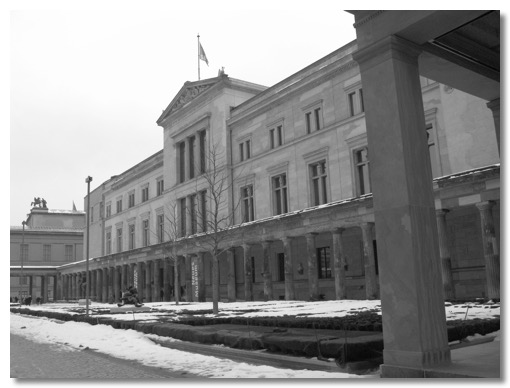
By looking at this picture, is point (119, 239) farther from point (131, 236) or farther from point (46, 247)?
point (46, 247)

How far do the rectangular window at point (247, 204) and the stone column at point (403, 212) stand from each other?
3461 centimetres

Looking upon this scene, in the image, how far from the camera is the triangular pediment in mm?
50062

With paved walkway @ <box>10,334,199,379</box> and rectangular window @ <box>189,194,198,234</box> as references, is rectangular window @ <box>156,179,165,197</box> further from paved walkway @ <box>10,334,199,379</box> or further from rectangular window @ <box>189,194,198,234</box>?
paved walkway @ <box>10,334,199,379</box>

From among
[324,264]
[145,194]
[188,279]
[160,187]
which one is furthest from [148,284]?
[324,264]

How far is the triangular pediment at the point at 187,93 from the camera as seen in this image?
5006 centimetres

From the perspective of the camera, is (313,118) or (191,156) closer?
(313,118)

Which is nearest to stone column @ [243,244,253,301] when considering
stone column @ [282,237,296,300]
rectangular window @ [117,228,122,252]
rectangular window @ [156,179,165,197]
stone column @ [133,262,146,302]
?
stone column @ [282,237,296,300]

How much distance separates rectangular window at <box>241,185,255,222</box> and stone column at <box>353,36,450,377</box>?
34.6m

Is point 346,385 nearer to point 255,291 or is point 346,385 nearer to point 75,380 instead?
point 75,380

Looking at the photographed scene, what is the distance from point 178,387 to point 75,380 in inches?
95.2

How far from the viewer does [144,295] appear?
2351 inches

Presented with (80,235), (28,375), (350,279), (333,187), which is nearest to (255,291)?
(350,279)

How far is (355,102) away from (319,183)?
6577 millimetres

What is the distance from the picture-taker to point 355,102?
114ft
